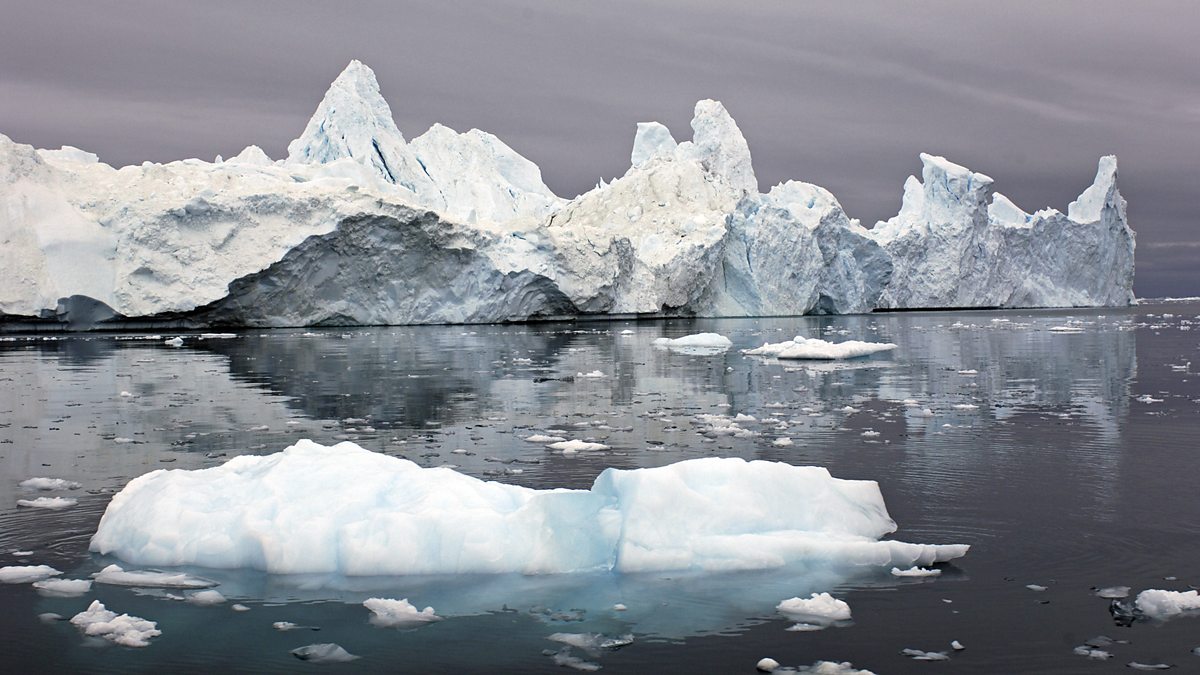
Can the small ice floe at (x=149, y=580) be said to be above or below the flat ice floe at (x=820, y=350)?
below

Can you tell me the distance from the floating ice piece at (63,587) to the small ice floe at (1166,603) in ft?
15.7

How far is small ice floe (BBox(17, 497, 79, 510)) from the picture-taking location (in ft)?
21.7

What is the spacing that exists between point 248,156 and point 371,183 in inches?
836

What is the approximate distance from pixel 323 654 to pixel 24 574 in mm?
2000

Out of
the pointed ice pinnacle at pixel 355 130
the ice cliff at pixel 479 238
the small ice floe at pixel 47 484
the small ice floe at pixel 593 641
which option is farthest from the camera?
the pointed ice pinnacle at pixel 355 130

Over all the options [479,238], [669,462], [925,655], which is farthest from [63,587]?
[479,238]

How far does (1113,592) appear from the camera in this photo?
4715 mm

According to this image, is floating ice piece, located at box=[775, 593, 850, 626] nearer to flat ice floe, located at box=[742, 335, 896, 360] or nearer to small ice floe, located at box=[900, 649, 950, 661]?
small ice floe, located at box=[900, 649, 950, 661]

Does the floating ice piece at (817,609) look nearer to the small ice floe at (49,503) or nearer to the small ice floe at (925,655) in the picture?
the small ice floe at (925,655)

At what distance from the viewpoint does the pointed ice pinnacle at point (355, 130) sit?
55.0 metres

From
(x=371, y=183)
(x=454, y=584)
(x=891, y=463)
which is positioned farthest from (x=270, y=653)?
(x=371, y=183)

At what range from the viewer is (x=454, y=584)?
5082 millimetres

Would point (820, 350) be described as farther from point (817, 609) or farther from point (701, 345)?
point (817, 609)

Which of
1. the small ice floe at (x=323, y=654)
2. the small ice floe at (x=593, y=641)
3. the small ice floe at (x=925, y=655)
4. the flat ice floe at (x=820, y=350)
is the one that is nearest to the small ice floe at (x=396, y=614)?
the small ice floe at (x=323, y=654)
